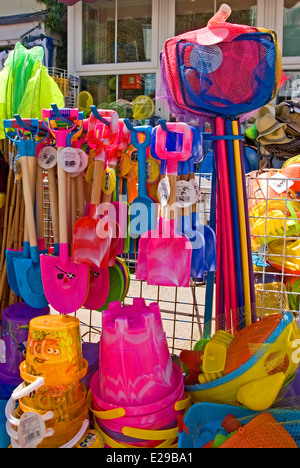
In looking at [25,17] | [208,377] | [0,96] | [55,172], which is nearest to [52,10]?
[25,17]

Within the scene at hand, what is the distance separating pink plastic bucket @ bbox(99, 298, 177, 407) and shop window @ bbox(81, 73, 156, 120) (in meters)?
5.02

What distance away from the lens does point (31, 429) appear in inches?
39.6

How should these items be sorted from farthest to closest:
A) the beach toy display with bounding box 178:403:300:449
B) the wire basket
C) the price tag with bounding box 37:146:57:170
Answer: the wire basket < the price tag with bounding box 37:146:57:170 < the beach toy display with bounding box 178:403:300:449

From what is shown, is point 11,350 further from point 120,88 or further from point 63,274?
point 120,88

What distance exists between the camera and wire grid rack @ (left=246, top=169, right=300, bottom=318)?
1.58m

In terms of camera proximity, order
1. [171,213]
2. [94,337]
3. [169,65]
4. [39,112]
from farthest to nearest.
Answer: [94,337] → [39,112] → [169,65] → [171,213]

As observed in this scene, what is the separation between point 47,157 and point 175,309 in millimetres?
799

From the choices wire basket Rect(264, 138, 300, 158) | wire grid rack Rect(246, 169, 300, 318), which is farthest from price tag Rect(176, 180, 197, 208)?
wire basket Rect(264, 138, 300, 158)

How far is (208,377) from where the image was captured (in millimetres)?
1179

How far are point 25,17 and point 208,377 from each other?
281 inches

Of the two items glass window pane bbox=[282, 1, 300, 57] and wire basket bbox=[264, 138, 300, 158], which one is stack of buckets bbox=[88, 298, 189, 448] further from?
glass window pane bbox=[282, 1, 300, 57]

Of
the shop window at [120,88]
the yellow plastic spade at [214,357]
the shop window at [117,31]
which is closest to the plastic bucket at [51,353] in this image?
the yellow plastic spade at [214,357]

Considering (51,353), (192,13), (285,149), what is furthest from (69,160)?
(192,13)

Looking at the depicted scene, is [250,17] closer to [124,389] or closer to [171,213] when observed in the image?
[171,213]
